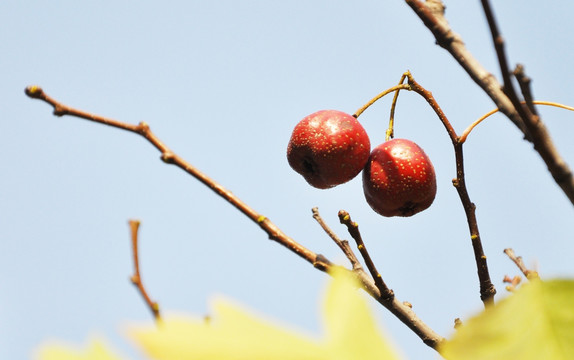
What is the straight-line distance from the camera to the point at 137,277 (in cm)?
76

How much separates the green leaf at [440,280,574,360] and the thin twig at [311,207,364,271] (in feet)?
3.97

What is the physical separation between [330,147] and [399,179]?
311 mm

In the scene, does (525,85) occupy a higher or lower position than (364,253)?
higher

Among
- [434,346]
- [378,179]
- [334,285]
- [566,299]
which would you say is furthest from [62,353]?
[378,179]

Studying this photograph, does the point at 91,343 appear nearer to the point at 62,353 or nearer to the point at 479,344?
the point at 62,353

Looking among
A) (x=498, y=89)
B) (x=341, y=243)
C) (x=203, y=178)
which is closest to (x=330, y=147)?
(x=341, y=243)

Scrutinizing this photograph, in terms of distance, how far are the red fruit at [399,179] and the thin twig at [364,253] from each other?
1.07 meters

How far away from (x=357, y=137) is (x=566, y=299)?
224cm

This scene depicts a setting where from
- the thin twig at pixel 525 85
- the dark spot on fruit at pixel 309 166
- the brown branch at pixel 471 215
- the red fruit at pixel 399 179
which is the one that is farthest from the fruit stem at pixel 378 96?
the thin twig at pixel 525 85

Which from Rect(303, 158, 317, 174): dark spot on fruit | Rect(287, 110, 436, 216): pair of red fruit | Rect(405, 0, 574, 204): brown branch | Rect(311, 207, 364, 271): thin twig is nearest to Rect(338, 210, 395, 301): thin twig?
Rect(311, 207, 364, 271): thin twig

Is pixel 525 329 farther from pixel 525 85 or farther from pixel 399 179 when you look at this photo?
pixel 399 179

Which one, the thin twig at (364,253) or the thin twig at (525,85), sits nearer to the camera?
the thin twig at (525,85)

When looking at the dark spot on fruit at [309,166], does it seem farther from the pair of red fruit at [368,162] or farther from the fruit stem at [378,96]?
the fruit stem at [378,96]

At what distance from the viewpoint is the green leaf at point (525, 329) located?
10.3 inches
